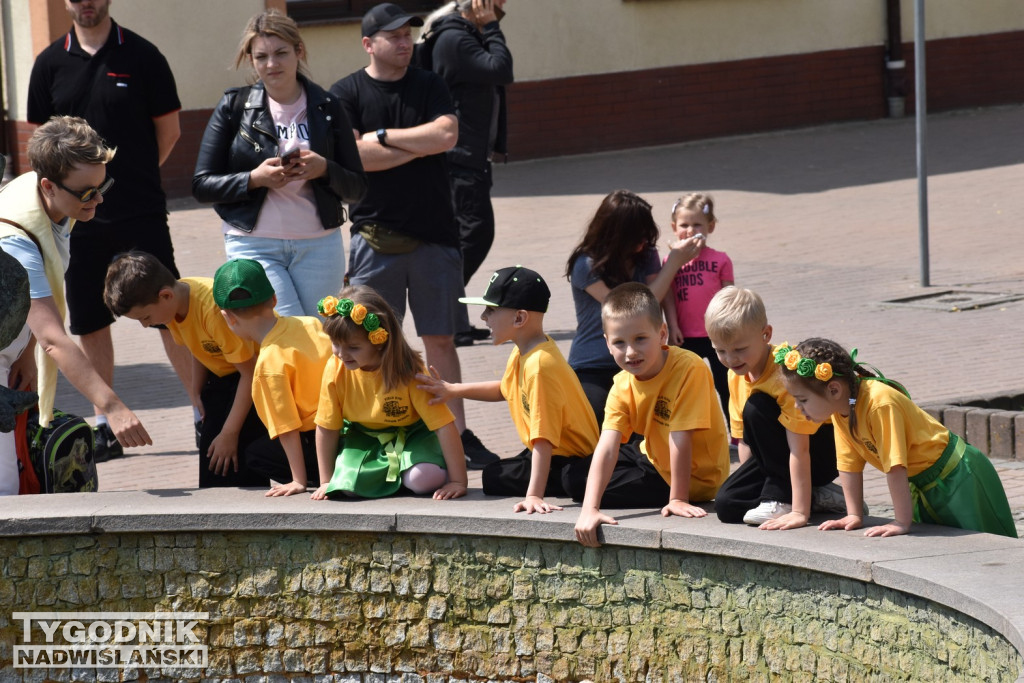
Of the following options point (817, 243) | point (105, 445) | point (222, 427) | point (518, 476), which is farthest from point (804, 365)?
point (817, 243)

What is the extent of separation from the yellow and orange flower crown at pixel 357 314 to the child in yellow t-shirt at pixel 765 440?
3.61ft

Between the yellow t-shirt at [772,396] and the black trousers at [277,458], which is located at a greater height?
the yellow t-shirt at [772,396]

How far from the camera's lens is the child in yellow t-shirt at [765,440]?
15.9 ft

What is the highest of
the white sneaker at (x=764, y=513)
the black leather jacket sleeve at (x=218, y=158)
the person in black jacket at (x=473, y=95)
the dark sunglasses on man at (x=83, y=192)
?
the person in black jacket at (x=473, y=95)

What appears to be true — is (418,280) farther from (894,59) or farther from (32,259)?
(894,59)

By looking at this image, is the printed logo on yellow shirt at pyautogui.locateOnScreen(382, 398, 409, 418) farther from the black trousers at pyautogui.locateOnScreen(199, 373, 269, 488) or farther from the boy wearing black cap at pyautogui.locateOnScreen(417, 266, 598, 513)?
the black trousers at pyautogui.locateOnScreen(199, 373, 269, 488)

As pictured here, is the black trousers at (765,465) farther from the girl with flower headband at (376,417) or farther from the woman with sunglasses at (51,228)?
the woman with sunglasses at (51,228)

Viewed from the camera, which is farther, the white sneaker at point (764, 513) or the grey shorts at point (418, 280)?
the grey shorts at point (418, 280)

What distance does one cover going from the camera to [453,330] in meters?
6.71

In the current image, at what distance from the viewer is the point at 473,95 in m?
8.99

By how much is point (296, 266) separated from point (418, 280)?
1.88 feet

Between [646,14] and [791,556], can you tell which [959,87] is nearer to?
[646,14]

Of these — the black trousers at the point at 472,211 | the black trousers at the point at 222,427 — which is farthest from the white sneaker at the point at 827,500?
the black trousers at the point at 472,211

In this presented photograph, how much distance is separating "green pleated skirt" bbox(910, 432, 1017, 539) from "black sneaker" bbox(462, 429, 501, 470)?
83.5 inches
